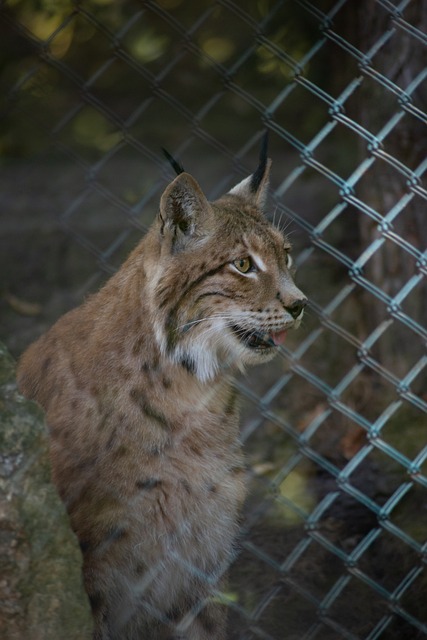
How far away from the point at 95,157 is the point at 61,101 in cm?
53

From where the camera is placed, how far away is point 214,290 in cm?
316

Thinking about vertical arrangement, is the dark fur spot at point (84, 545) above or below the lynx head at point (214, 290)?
below

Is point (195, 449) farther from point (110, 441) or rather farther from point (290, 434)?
point (290, 434)

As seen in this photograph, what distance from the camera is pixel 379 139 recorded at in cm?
324

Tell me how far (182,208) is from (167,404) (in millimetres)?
635

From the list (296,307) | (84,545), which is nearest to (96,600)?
(84,545)

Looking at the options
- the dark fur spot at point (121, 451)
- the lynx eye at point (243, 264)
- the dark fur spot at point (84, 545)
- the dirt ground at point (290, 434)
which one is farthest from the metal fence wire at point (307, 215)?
the dark fur spot at point (84, 545)

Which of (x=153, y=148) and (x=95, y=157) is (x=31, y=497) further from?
(x=153, y=148)

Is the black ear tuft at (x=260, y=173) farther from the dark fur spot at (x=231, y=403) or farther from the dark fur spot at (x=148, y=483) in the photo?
the dark fur spot at (x=148, y=483)

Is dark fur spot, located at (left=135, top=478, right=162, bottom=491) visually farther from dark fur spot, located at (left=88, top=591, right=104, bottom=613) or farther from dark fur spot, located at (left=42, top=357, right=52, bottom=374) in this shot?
dark fur spot, located at (left=42, top=357, right=52, bottom=374)

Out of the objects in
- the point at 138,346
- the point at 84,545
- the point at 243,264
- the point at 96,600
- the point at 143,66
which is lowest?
the point at 96,600

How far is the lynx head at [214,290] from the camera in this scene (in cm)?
313

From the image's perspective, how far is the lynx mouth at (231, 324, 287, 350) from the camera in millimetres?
3209

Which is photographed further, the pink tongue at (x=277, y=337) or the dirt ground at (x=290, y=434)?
the dirt ground at (x=290, y=434)
